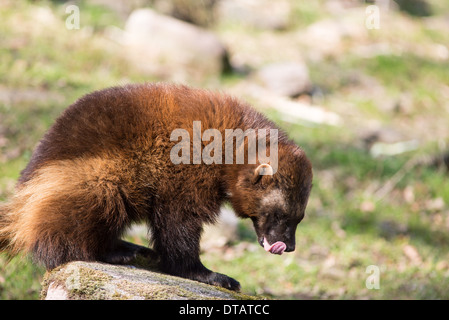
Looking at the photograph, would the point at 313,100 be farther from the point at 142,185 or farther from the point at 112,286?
the point at 112,286

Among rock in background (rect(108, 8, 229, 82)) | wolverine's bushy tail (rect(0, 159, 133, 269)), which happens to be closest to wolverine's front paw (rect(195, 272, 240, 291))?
wolverine's bushy tail (rect(0, 159, 133, 269))

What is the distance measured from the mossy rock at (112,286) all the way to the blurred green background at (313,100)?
169 cm

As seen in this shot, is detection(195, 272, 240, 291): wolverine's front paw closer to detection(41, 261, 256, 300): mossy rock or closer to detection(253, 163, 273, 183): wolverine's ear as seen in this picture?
detection(41, 261, 256, 300): mossy rock

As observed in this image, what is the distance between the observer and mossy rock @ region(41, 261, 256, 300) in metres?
A: 3.23

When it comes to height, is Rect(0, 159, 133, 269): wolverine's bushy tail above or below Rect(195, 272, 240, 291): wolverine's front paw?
above

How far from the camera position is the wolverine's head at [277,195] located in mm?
3988

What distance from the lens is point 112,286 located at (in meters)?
3.31

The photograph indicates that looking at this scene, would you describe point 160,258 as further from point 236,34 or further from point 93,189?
point 236,34

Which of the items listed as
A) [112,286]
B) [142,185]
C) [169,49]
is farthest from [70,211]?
[169,49]

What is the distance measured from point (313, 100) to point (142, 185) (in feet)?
25.9

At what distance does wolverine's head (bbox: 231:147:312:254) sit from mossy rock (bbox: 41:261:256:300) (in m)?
0.67

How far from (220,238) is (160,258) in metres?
3.01

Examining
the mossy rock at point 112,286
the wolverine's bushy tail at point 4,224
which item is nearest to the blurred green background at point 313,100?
the wolverine's bushy tail at point 4,224

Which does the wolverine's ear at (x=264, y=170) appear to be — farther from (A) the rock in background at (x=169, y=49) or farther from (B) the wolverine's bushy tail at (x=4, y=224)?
(A) the rock in background at (x=169, y=49)
